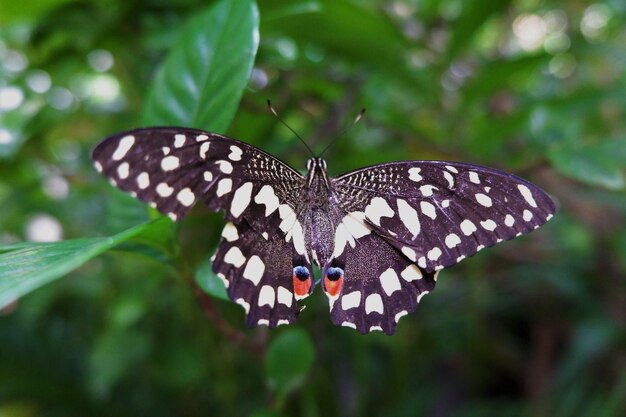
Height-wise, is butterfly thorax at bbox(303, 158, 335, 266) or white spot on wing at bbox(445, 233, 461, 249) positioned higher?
butterfly thorax at bbox(303, 158, 335, 266)

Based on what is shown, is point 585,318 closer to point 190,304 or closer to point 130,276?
point 190,304

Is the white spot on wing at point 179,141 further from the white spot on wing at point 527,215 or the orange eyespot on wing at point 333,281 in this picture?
the white spot on wing at point 527,215

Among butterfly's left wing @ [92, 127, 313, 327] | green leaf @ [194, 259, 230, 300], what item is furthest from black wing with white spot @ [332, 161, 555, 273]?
green leaf @ [194, 259, 230, 300]

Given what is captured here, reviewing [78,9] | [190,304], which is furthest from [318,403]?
[78,9]

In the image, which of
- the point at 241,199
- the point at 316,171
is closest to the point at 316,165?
the point at 316,171

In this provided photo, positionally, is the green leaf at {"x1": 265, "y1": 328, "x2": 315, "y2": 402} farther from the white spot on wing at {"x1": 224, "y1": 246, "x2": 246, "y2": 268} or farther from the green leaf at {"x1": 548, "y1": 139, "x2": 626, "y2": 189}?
the green leaf at {"x1": 548, "y1": 139, "x2": 626, "y2": 189}

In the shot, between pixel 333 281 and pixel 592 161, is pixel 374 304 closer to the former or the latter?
pixel 333 281
